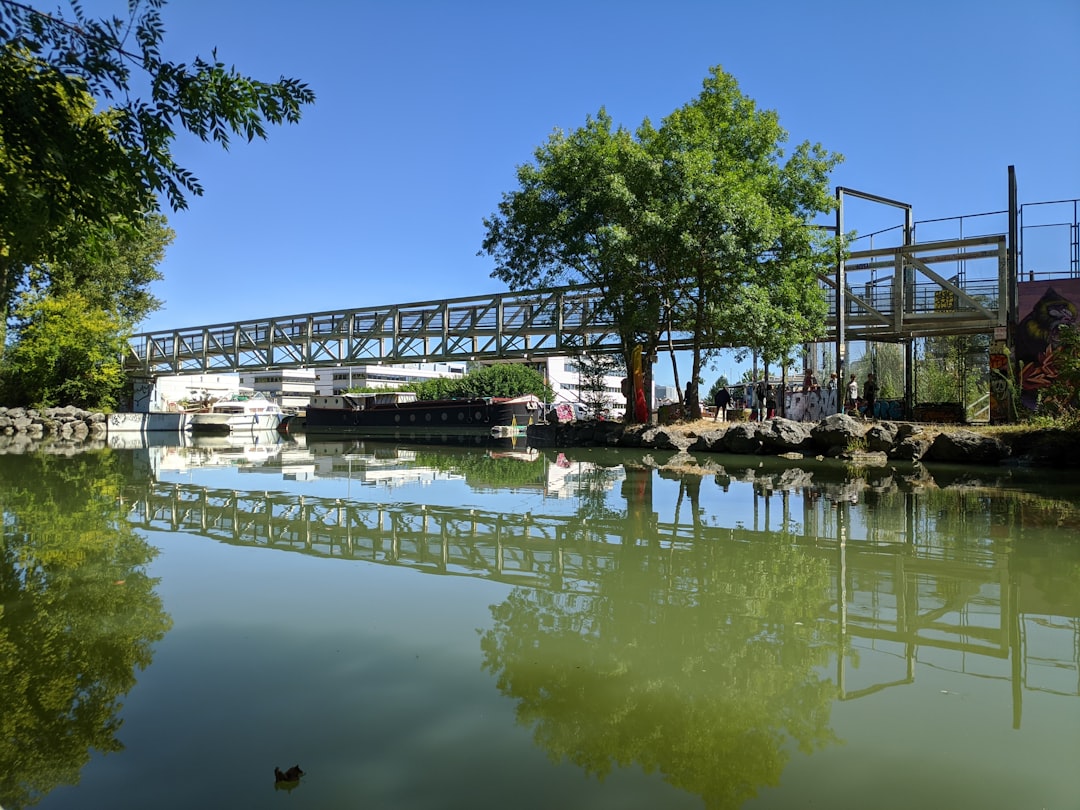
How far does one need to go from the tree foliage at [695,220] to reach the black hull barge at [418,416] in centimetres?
1155

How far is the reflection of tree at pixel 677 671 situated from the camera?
2.55m

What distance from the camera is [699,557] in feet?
18.6

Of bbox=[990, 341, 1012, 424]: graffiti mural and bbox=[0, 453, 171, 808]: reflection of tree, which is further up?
bbox=[990, 341, 1012, 424]: graffiti mural

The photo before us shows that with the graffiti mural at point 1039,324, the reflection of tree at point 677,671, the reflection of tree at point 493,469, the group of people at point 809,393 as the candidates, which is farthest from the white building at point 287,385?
the reflection of tree at point 677,671

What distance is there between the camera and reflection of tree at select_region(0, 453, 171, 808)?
2600 mm

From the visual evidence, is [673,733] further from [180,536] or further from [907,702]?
[180,536]

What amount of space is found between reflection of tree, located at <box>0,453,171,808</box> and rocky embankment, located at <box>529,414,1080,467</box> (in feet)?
46.5

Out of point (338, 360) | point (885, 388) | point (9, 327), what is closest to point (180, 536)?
point (338, 360)

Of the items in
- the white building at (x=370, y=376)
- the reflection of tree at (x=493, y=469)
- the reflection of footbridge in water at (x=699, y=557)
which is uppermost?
the white building at (x=370, y=376)

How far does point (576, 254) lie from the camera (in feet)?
75.5

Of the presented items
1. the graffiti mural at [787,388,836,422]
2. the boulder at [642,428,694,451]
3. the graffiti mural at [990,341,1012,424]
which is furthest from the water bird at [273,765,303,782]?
the graffiti mural at [787,388,836,422]

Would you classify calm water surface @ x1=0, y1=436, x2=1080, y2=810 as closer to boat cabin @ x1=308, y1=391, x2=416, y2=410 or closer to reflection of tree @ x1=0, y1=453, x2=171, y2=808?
reflection of tree @ x1=0, y1=453, x2=171, y2=808

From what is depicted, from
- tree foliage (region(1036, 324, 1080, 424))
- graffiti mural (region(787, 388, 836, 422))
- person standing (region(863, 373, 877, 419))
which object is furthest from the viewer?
graffiti mural (region(787, 388, 836, 422))

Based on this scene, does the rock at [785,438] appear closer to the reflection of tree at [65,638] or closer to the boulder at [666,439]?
the boulder at [666,439]
